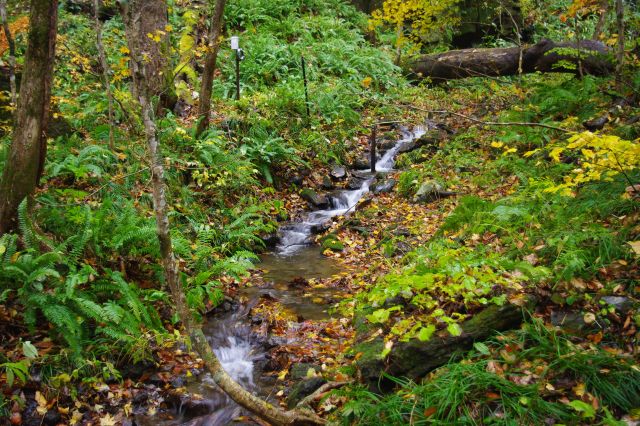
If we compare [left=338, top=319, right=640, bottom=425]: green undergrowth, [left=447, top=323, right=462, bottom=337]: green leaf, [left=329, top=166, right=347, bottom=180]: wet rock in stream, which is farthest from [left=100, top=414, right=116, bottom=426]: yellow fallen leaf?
[left=329, top=166, right=347, bottom=180]: wet rock in stream

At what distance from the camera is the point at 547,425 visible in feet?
9.35

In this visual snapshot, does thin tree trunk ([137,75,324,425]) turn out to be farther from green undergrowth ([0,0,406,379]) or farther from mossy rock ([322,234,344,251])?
mossy rock ([322,234,344,251])

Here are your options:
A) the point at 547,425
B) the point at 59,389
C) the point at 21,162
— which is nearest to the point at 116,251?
the point at 21,162

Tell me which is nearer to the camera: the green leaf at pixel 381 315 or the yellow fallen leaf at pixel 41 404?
the green leaf at pixel 381 315

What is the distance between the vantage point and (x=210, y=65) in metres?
8.94

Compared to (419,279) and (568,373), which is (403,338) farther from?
(568,373)

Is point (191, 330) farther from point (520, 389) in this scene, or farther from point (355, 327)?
point (520, 389)

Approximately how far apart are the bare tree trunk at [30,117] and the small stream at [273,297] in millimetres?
2755

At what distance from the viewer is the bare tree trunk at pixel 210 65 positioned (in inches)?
336

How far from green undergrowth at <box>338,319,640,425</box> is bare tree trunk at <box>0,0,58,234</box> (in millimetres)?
4445

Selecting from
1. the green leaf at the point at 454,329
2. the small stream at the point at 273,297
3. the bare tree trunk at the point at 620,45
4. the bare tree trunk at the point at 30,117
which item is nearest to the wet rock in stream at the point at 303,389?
the small stream at the point at 273,297

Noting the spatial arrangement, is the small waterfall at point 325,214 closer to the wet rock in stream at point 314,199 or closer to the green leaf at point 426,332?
the wet rock in stream at point 314,199

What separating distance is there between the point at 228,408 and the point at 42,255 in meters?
2.59

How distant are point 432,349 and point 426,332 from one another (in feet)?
0.81
